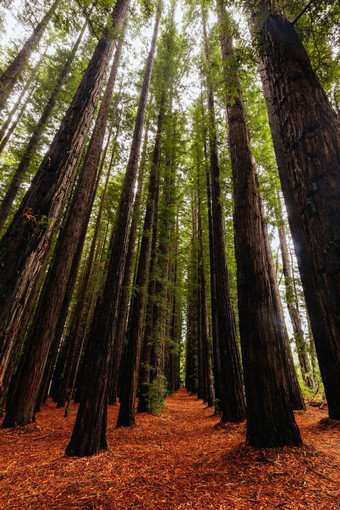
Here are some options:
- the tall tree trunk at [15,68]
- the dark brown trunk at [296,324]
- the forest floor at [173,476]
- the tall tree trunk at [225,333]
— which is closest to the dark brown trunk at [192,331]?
the dark brown trunk at [296,324]

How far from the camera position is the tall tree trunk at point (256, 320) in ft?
11.3

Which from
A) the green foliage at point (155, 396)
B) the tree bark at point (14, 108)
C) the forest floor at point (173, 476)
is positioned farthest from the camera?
the tree bark at point (14, 108)

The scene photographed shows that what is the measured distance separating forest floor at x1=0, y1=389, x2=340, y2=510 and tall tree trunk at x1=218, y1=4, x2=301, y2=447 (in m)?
0.32

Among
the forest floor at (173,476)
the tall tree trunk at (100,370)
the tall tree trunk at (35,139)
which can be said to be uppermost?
the tall tree trunk at (35,139)

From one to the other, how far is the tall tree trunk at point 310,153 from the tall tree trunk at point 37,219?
2798mm

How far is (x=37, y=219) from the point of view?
2.79 meters

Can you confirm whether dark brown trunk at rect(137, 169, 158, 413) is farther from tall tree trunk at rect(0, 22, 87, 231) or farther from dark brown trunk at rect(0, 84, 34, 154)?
dark brown trunk at rect(0, 84, 34, 154)

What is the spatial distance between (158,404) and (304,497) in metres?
7.44

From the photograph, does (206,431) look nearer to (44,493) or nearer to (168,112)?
(44,493)

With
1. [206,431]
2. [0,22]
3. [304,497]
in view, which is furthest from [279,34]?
[0,22]

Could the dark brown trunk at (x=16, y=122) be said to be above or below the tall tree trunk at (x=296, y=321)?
above

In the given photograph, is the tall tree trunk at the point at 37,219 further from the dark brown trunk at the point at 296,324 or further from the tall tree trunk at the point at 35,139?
the tall tree trunk at the point at 35,139

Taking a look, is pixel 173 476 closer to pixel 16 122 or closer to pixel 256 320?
pixel 256 320

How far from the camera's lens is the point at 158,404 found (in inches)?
339
